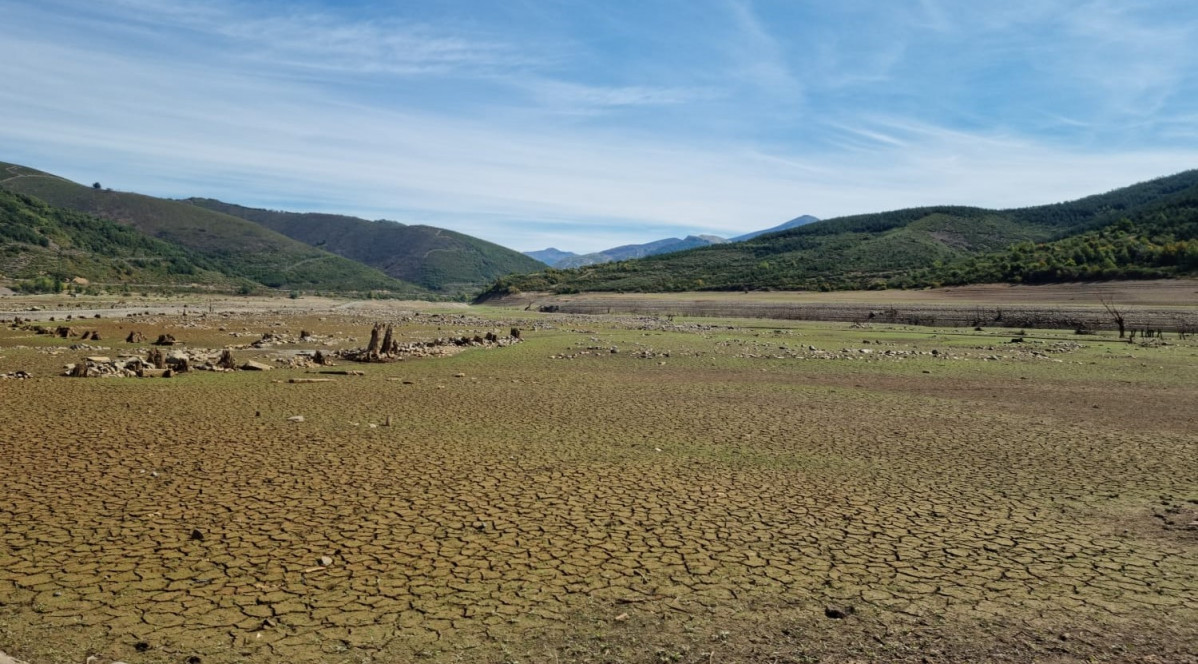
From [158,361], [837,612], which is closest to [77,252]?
[158,361]

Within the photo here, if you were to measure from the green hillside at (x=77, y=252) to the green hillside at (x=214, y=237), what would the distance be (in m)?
24.7

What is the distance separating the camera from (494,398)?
50.1 feet

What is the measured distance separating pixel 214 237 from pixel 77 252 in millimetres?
75660

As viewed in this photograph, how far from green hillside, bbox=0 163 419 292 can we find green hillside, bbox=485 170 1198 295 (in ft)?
242

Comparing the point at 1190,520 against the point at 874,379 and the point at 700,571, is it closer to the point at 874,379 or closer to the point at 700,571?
the point at 700,571

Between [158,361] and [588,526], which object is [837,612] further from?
[158,361]

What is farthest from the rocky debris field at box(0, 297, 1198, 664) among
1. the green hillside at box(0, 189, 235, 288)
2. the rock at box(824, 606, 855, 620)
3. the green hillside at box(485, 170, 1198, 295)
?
the green hillside at box(0, 189, 235, 288)

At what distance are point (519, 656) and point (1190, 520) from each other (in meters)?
7.64

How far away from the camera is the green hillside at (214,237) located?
519 feet

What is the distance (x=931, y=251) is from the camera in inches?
3494

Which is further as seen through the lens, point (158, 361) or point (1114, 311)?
point (1114, 311)

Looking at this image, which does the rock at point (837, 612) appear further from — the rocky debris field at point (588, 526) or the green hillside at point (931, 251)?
the green hillside at point (931, 251)

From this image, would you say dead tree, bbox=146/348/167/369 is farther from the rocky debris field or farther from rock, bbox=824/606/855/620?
rock, bbox=824/606/855/620

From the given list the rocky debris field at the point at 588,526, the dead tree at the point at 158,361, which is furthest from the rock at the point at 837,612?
the dead tree at the point at 158,361
